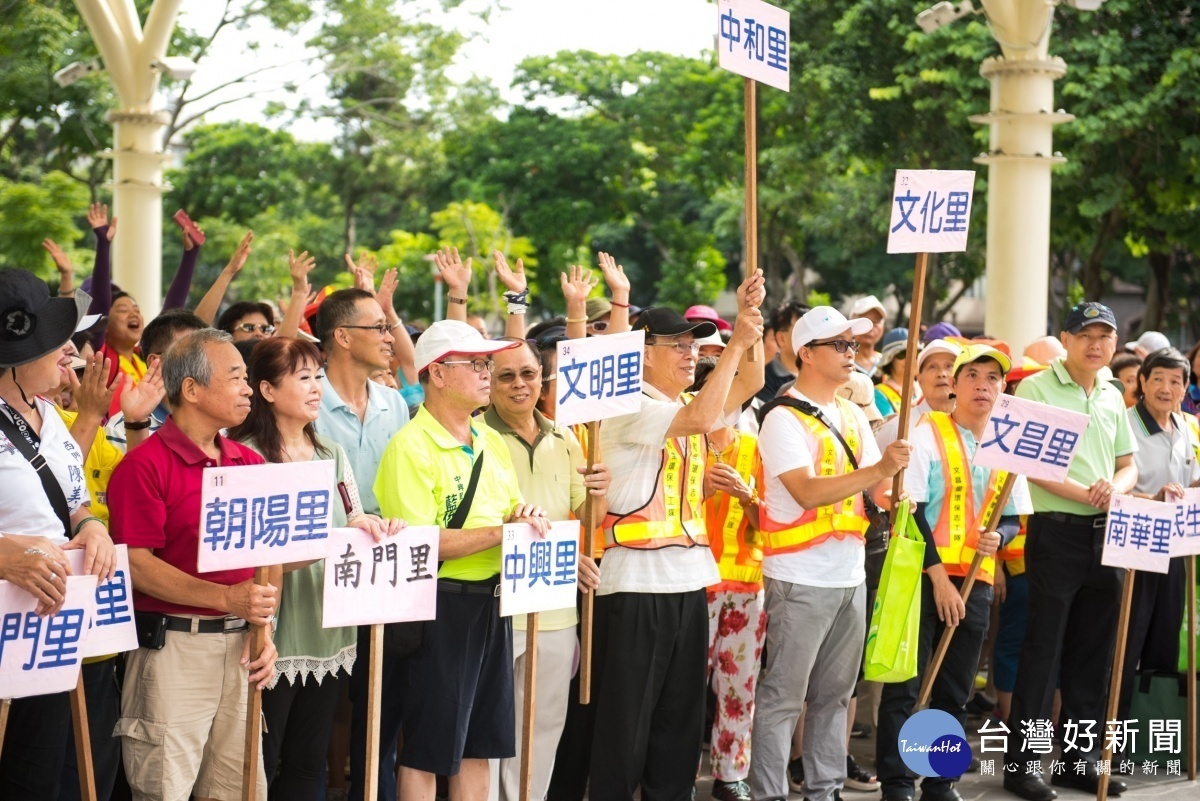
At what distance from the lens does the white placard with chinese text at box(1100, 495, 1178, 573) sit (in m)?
6.08

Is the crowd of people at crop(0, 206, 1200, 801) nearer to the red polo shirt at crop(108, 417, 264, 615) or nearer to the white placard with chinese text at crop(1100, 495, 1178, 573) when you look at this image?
the red polo shirt at crop(108, 417, 264, 615)

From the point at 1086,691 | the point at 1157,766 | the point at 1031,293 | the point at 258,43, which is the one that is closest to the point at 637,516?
the point at 1086,691

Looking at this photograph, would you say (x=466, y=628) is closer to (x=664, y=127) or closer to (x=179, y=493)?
(x=179, y=493)

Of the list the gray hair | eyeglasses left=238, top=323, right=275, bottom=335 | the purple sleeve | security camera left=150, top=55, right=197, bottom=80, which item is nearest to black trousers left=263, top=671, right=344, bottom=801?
the gray hair

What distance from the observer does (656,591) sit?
525 cm

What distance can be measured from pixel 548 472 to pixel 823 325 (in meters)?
1.28

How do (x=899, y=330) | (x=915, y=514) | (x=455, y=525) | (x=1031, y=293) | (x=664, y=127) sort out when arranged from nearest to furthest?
(x=455, y=525), (x=915, y=514), (x=899, y=330), (x=1031, y=293), (x=664, y=127)

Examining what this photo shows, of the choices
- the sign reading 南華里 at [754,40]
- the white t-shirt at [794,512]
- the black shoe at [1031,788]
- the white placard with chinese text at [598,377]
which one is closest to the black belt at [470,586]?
the white placard with chinese text at [598,377]

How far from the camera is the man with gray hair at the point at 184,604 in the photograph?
410cm

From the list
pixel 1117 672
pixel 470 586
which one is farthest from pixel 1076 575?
pixel 470 586

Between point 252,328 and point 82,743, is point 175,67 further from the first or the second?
point 82,743

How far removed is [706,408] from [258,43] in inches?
738

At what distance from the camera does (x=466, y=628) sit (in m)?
4.70

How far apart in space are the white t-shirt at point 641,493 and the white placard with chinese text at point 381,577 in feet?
3.23
